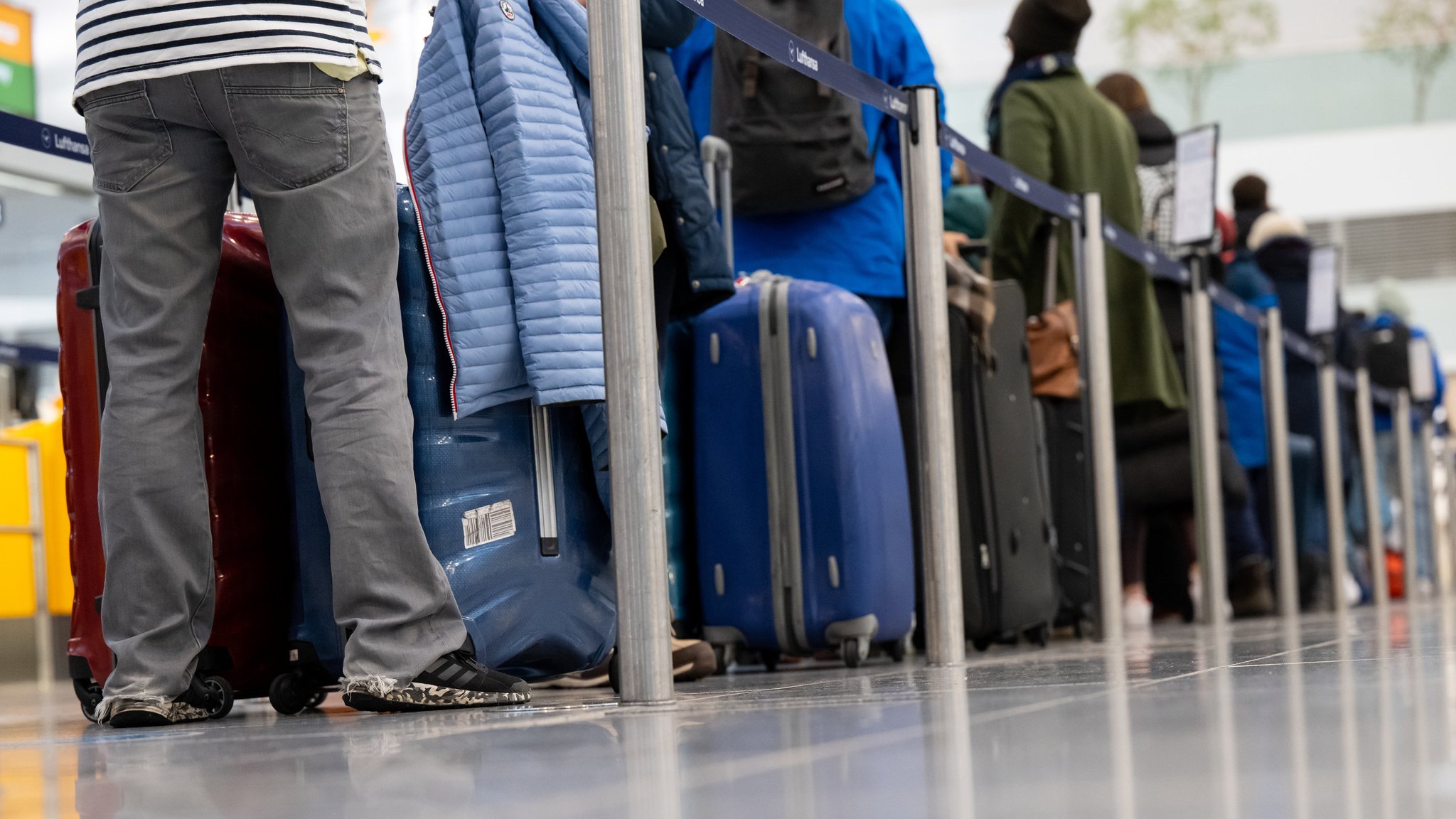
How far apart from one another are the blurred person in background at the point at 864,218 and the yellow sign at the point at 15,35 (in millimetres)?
5669

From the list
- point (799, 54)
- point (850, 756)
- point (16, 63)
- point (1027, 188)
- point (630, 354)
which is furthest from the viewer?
point (16, 63)

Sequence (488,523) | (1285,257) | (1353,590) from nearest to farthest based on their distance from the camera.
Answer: (488,523)
(1285,257)
(1353,590)

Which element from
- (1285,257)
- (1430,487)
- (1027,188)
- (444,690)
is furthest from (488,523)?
(1430,487)

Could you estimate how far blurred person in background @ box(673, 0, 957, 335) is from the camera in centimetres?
374

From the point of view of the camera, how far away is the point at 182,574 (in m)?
2.27

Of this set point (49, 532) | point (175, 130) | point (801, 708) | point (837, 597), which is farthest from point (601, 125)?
point (49, 532)

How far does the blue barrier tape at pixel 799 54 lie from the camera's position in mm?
2488

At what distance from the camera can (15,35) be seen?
8484 mm

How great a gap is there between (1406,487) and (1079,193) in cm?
550

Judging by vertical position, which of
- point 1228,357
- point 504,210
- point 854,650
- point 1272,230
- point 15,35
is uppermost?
point 15,35

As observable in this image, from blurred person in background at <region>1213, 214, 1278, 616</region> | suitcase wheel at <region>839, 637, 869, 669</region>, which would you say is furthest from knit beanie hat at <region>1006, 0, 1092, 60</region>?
suitcase wheel at <region>839, 637, 869, 669</region>

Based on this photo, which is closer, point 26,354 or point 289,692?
point 289,692

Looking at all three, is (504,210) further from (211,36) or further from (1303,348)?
(1303,348)

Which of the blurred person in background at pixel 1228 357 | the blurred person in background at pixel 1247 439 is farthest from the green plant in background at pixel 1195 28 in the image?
the blurred person in background at pixel 1247 439
